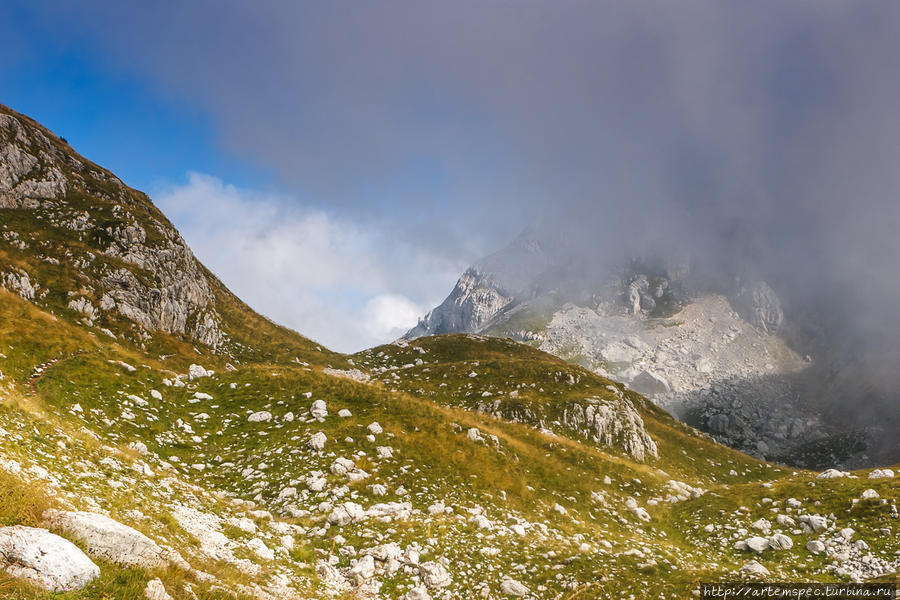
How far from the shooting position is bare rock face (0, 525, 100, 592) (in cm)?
522

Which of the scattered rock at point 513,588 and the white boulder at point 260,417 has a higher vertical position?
the white boulder at point 260,417

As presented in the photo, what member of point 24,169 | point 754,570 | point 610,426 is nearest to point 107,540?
point 754,570

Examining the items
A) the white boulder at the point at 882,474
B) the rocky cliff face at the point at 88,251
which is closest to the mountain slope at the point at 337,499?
the white boulder at the point at 882,474

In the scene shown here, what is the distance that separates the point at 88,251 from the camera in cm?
6341

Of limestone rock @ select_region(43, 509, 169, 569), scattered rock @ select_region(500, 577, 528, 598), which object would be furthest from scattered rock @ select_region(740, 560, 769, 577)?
limestone rock @ select_region(43, 509, 169, 569)

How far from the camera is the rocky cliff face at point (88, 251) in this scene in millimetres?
55062

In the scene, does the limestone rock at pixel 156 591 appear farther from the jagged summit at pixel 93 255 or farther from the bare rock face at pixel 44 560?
the jagged summit at pixel 93 255

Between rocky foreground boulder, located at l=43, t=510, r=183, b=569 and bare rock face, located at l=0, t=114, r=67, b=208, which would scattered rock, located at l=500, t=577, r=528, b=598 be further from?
bare rock face, located at l=0, t=114, r=67, b=208

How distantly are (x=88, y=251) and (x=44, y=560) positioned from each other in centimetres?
8026

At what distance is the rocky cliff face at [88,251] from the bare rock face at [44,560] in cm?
6368

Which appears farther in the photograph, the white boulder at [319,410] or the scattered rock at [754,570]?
the white boulder at [319,410]

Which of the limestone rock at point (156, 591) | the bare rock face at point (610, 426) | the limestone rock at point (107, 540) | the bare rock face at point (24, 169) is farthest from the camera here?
the bare rock face at point (24, 169)

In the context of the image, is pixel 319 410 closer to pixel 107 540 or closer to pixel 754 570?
pixel 107 540

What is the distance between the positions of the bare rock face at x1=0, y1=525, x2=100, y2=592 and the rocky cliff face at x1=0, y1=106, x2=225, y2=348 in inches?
2507
